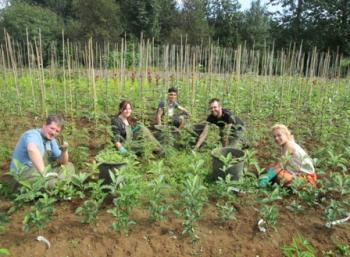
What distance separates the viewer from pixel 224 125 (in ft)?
15.9

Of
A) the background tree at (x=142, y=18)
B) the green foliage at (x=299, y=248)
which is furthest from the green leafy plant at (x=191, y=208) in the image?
the background tree at (x=142, y=18)

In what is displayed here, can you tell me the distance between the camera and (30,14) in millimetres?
24547

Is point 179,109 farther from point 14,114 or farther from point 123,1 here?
point 123,1

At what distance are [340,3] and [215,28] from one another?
1079cm

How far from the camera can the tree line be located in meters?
22.3

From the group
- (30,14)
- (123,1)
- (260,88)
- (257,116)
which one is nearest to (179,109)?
(257,116)

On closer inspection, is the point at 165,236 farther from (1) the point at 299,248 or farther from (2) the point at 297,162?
(2) the point at 297,162

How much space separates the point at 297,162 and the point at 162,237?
1672 millimetres

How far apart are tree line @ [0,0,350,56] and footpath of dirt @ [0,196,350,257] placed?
17678 mm

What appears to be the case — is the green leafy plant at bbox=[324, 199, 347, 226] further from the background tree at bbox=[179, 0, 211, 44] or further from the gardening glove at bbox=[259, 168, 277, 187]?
the background tree at bbox=[179, 0, 211, 44]

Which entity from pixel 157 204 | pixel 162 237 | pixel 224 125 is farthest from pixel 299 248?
pixel 224 125

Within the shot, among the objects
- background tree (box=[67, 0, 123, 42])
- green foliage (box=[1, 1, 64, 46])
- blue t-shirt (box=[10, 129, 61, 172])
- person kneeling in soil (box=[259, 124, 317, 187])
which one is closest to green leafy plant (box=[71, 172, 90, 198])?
blue t-shirt (box=[10, 129, 61, 172])

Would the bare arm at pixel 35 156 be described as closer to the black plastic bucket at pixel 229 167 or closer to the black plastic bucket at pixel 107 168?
the black plastic bucket at pixel 107 168

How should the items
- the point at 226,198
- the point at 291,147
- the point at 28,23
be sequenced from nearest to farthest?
1. the point at 226,198
2. the point at 291,147
3. the point at 28,23
